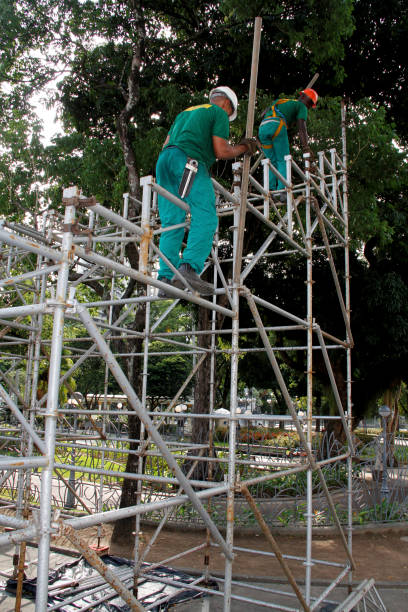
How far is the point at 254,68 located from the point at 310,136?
6.09m

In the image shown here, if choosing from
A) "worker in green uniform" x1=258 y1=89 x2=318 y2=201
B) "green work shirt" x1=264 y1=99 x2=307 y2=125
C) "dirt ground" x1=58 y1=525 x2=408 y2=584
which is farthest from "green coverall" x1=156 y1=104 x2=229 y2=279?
"dirt ground" x1=58 y1=525 x2=408 y2=584

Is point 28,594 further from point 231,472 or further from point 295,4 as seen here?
point 295,4

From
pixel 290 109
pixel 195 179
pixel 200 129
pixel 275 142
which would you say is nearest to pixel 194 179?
pixel 195 179

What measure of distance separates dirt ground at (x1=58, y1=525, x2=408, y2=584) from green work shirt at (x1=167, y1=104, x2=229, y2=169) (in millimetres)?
5183

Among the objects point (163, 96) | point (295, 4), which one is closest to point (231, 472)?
point (163, 96)

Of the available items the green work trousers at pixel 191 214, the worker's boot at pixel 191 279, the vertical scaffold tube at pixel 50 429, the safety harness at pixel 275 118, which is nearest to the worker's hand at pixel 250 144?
the green work trousers at pixel 191 214

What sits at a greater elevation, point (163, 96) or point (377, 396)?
point (163, 96)

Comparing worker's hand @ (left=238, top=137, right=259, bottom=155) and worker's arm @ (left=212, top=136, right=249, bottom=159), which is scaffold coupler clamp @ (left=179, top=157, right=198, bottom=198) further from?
worker's hand @ (left=238, top=137, right=259, bottom=155)

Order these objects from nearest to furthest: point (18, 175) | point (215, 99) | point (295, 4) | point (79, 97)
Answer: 1. point (215, 99)
2. point (295, 4)
3. point (79, 97)
4. point (18, 175)

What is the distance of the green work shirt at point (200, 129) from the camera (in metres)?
3.84

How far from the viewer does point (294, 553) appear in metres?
8.25

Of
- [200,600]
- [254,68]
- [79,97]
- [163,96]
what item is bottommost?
[200,600]

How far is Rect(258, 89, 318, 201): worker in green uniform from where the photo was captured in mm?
5898

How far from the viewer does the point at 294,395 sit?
29109 millimetres
